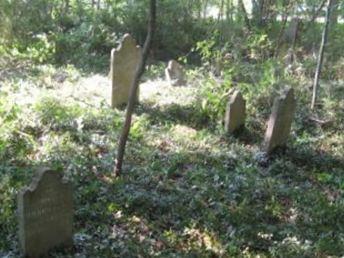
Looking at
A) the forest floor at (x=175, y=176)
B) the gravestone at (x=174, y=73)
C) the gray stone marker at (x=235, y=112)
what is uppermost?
the gravestone at (x=174, y=73)

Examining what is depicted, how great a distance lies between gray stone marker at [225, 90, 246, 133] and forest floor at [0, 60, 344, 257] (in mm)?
230

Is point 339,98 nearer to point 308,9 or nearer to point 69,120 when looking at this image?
point 308,9

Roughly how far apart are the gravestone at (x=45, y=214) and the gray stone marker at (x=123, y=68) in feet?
16.1

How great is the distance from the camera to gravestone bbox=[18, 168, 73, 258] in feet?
17.7

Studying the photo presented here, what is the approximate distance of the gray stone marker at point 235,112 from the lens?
9680 millimetres

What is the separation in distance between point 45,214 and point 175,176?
2774 millimetres

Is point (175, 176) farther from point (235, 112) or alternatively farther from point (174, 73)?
point (174, 73)

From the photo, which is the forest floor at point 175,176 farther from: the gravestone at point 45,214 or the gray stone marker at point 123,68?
the gray stone marker at point 123,68

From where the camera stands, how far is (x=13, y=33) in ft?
48.7

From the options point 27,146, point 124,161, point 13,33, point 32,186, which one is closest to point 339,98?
point 124,161

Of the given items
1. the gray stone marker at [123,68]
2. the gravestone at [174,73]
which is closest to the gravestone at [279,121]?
the gray stone marker at [123,68]

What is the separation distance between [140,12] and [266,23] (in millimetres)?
3834

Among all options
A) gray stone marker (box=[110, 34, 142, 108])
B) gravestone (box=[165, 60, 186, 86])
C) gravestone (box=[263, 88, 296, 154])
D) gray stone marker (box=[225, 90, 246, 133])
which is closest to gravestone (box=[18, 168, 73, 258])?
gravestone (box=[263, 88, 296, 154])

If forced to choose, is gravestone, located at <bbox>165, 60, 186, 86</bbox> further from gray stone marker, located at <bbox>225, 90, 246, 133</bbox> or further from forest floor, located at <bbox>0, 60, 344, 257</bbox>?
gray stone marker, located at <bbox>225, 90, 246, 133</bbox>
